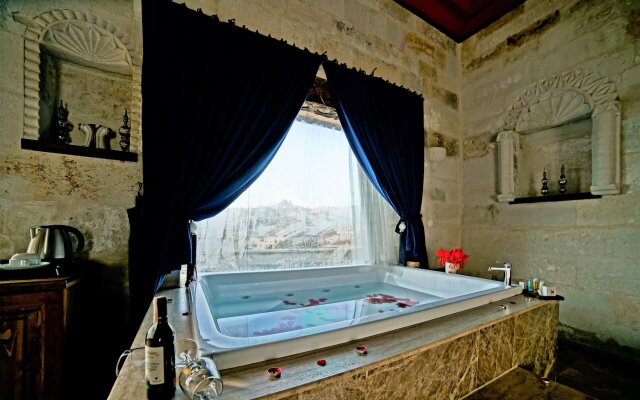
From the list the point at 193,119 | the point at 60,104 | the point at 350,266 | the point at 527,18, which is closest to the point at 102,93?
the point at 60,104

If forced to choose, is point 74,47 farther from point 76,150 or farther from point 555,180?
point 555,180

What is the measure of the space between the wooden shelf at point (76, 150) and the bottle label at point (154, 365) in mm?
1350

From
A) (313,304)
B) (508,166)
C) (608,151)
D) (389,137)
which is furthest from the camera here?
(508,166)

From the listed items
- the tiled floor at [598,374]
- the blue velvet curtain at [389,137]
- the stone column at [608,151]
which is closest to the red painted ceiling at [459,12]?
the blue velvet curtain at [389,137]

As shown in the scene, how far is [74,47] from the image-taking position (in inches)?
59.2

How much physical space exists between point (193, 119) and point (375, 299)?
1.73 meters

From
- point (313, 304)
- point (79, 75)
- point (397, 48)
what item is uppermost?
point (397, 48)

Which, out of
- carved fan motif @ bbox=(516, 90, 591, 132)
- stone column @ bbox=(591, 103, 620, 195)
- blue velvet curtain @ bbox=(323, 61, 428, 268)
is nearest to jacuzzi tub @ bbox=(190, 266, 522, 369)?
blue velvet curtain @ bbox=(323, 61, 428, 268)

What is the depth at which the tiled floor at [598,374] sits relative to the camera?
63.6 inches

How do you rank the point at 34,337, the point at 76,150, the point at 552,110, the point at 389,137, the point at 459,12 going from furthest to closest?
the point at 459,12 < the point at 389,137 < the point at 552,110 < the point at 76,150 < the point at 34,337

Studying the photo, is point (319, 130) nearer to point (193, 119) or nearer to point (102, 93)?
point (193, 119)

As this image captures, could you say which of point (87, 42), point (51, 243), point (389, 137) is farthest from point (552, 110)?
point (51, 243)

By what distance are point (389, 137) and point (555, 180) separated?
160 cm

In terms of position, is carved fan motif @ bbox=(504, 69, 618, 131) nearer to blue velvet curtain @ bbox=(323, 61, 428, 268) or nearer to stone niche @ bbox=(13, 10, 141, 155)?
blue velvet curtain @ bbox=(323, 61, 428, 268)
